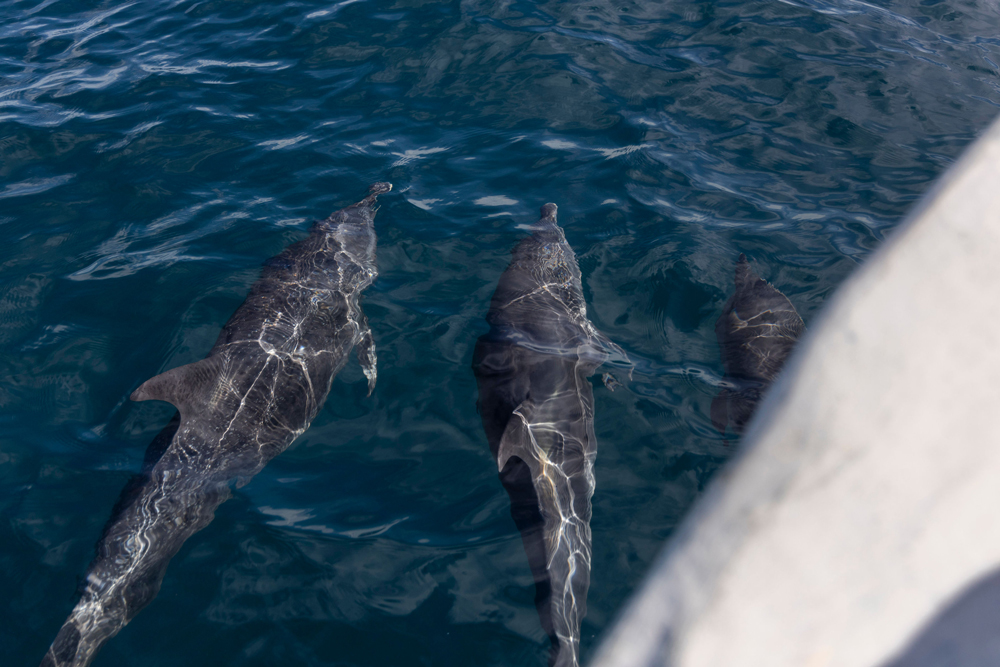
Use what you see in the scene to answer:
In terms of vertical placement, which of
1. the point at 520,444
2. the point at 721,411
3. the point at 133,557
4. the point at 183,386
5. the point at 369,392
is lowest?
the point at 369,392

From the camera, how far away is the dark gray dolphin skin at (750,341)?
234 inches

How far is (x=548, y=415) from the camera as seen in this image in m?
Result: 5.74

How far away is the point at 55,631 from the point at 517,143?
776cm

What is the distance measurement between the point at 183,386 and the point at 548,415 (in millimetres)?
3270

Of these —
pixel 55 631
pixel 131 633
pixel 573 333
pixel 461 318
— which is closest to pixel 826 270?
pixel 573 333

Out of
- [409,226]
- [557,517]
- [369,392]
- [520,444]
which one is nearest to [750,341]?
[520,444]

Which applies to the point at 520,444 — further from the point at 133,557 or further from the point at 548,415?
the point at 133,557

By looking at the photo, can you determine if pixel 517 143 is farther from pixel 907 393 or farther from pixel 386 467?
pixel 907 393

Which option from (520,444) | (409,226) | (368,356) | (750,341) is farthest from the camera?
(409,226)

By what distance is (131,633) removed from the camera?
15.6 feet

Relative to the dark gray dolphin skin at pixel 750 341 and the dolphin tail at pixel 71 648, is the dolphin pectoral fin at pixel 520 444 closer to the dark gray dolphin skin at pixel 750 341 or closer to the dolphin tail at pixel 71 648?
the dark gray dolphin skin at pixel 750 341

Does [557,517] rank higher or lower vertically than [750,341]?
lower

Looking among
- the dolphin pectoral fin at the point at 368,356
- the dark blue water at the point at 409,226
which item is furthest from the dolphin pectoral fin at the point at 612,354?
the dolphin pectoral fin at the point at 368,356

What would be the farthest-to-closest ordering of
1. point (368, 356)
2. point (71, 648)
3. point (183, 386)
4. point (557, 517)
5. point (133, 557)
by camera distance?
1. point (368, 356)
2. point (183, 386)
3. point (557, 517)
4. point (133, 557)
5. point (71, 648)
